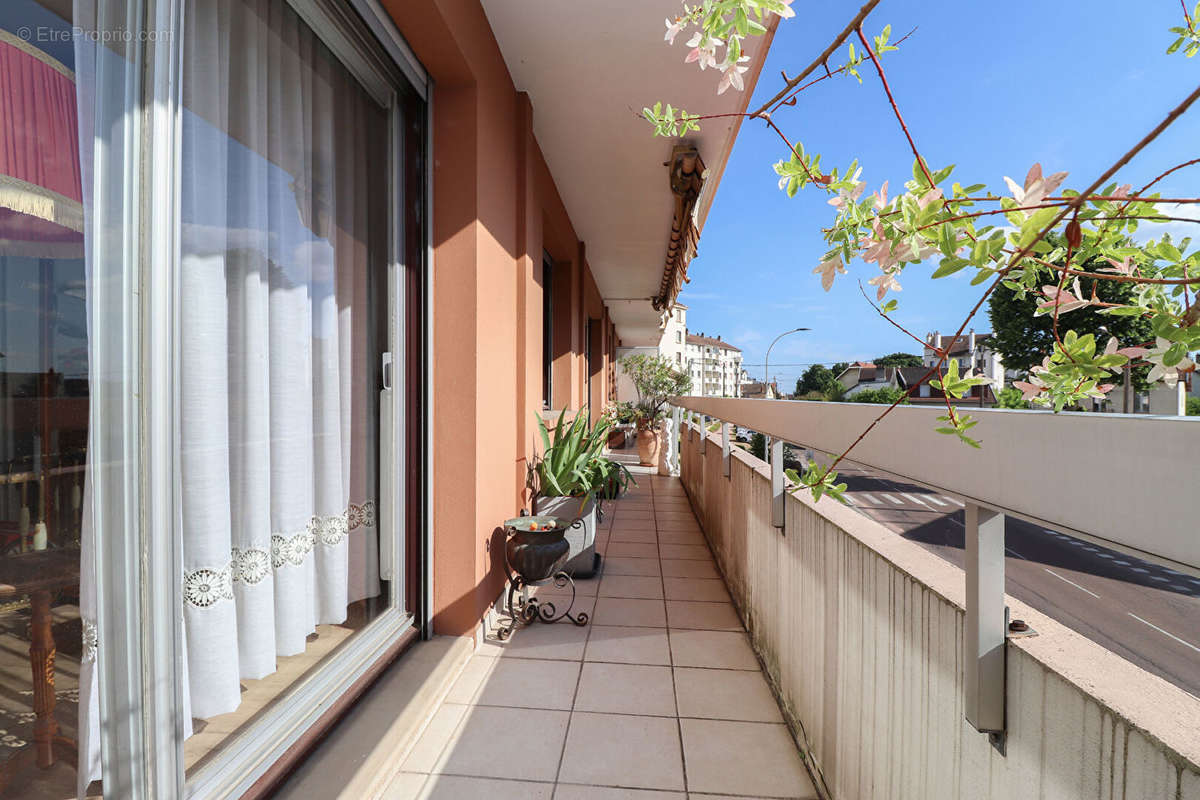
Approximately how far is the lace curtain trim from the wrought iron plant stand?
2.67ft

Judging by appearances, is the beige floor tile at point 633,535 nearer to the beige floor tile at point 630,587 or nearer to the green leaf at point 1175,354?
the beige floor tile at point 630,587

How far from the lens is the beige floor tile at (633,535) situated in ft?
14.3

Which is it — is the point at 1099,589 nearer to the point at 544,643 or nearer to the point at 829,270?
the point at 829,270

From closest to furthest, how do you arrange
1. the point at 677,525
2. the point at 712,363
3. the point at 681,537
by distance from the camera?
1. the point at 681,537
2. the point at 677,525
3. the point at 712,363

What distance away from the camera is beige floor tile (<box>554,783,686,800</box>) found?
1.56 meters

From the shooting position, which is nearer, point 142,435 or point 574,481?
point 142,435

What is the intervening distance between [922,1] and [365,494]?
76.8 inches

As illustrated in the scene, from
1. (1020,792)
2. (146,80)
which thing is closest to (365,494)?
(146,80)

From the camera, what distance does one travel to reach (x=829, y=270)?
617 millimetres

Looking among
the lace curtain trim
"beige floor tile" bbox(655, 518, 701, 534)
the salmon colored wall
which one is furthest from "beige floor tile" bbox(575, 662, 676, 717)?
"beige floor tile" bbox(655, 518, 701, 534)

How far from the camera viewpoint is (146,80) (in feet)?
3.45

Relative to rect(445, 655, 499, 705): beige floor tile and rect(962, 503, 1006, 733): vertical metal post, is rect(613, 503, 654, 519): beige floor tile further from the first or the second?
rect(962, 503, 1006, 733): vertical metal post

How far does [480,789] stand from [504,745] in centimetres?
20

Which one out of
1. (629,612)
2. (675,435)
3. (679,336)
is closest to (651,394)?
(675,435)
